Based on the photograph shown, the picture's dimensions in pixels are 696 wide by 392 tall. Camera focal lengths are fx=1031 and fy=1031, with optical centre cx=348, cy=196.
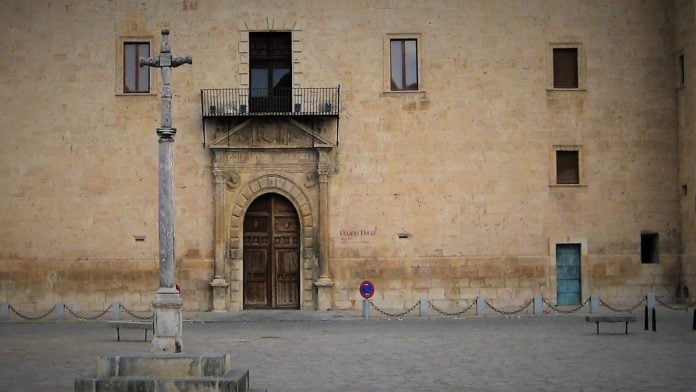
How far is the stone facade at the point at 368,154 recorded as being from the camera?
30406mm

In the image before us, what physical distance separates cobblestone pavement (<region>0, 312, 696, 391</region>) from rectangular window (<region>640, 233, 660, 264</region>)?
288 centimetres

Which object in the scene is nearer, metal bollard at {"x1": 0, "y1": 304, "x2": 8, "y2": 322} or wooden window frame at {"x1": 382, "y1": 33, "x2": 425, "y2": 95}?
metal bollard at {"x1": 0, "y1": 304, "x2": 8, "y2": 322}

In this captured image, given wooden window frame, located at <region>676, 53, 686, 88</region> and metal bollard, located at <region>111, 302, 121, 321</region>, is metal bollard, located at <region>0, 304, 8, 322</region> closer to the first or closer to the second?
metal bollard, located at <region>111, 302, 121, 321</region>

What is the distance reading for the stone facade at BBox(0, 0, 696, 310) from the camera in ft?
99.8

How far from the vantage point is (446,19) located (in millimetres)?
30953

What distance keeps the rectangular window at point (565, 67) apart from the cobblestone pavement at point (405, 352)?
7.41m

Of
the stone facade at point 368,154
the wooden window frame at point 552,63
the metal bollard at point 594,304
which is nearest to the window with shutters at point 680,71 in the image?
the stone facade at point 368,154

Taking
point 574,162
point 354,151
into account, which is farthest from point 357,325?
point 574,162

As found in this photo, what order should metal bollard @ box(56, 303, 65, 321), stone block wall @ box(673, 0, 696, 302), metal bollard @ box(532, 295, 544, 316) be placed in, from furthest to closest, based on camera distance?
stone block wall @ box(673, 0, 696, 302), metal bollard @ box(532, 295, 544, 316), metal bollard @ box(56, 303, 65, 321)

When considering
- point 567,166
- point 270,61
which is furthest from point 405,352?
point 270,61

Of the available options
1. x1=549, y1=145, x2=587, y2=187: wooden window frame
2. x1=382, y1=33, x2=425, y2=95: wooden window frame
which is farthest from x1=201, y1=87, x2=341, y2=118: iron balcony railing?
x1=549, y1=145, x2=587, y2=187: wooden window frame

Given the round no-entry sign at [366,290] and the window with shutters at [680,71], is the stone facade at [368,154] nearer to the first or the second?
the window with shutters at [680,71]

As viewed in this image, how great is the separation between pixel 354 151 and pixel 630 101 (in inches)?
334

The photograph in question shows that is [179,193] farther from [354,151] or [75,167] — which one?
[354,151]
